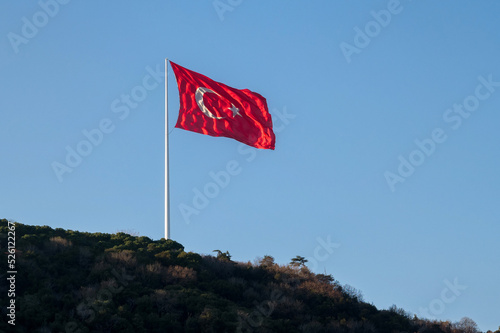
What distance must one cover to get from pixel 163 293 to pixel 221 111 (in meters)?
9.20

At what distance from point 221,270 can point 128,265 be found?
13.3 feet

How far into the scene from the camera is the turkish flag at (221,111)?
83.0ft

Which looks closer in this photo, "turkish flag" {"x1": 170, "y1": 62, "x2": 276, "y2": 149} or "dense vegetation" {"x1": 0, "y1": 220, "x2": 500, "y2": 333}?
"dense vegetation" {"x1": 0, "y1": 220, "x2": 500, "y2": 333}

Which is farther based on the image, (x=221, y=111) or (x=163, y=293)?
(x=221, y=111)

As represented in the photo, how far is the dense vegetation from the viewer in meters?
17.7

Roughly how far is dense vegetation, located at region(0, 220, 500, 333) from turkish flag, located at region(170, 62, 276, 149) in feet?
16.4

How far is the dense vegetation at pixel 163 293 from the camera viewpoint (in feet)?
58.0

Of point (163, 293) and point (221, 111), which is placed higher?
point (221, 111)

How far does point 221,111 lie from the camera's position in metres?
26.0

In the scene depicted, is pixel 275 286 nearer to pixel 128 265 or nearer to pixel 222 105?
pixel 128 265

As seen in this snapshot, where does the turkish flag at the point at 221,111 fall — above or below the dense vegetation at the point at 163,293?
above

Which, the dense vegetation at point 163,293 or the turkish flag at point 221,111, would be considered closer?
the dense vegetation at point 163,293

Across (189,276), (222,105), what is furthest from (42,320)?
(222,105)

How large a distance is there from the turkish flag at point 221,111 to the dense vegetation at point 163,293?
501cm
